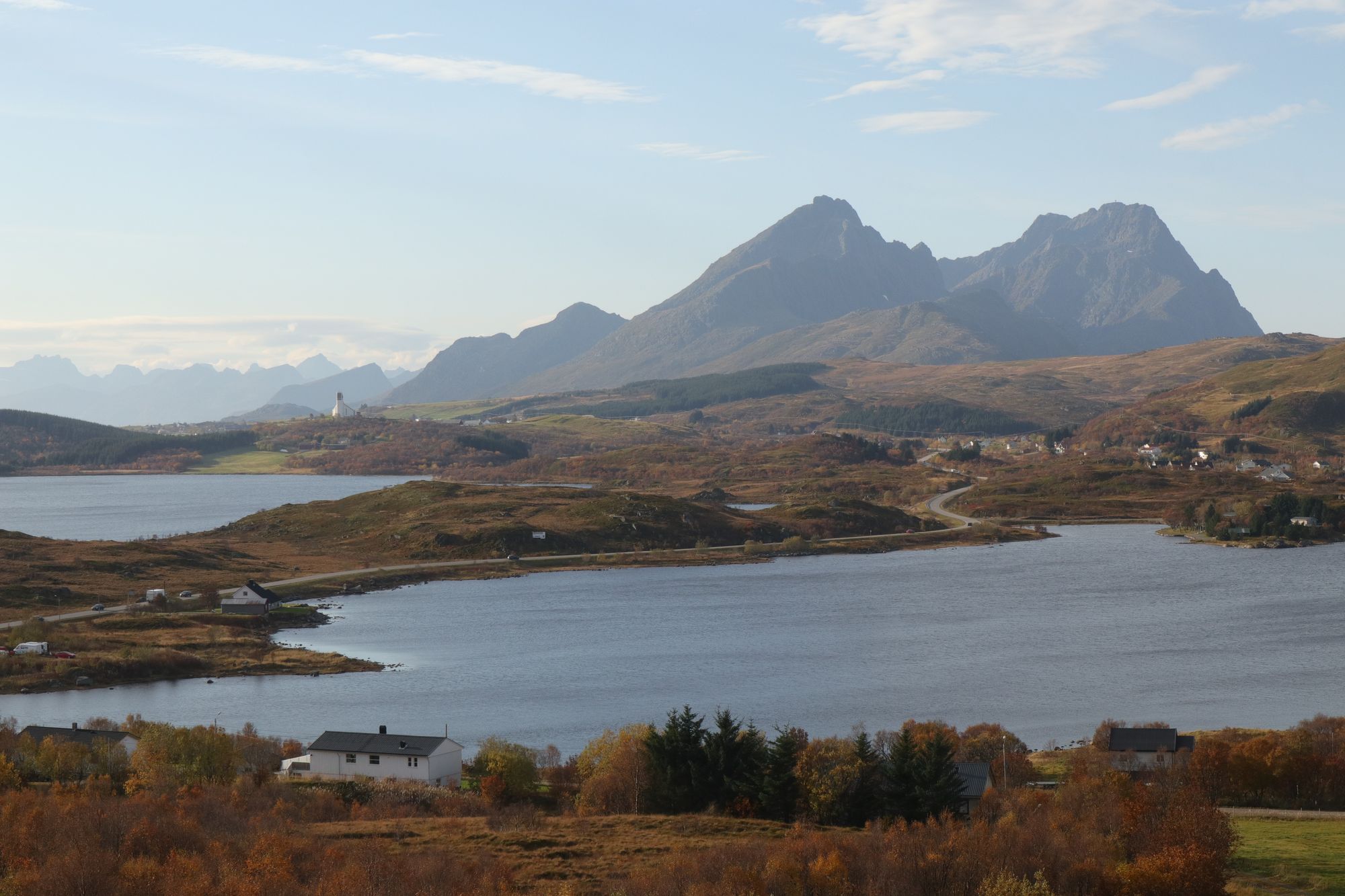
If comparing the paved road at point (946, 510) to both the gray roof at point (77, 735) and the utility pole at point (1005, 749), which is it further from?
the gray roof at point (77, 735)

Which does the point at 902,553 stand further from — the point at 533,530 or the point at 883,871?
the point at 883,871

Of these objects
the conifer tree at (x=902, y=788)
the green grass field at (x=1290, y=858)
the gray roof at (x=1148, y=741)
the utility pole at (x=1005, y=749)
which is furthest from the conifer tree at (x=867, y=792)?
the gray roof at (x=1148, y=741)

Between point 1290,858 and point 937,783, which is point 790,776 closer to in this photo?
point 937,783

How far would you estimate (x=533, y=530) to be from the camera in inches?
5669

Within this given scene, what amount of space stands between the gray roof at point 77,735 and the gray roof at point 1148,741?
38187mm

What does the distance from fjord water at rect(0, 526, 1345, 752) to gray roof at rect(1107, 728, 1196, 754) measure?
715cm

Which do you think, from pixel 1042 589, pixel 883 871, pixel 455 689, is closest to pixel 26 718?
pixel 455 689

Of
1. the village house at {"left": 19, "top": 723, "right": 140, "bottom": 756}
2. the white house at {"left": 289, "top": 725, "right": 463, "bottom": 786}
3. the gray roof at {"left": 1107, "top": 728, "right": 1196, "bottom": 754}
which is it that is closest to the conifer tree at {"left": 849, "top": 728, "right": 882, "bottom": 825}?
the gray roof at {"left": 1107, "top": 728, "right": 1196, "bottom": 754}

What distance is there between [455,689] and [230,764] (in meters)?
25.4

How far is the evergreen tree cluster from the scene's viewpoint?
4378 cm

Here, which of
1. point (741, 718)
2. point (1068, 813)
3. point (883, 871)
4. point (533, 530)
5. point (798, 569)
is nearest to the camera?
point (883, 871)

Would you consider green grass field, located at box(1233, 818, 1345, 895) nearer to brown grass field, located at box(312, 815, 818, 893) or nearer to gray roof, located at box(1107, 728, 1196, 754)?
gray roof, located at box(1107, 728, 1196, 754)

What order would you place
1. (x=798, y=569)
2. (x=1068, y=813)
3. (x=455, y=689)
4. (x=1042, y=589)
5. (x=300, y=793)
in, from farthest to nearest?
(x=798, y=569)
(x=1042, y=589)
(x=455, y=689)
(x=300, y=793)
(x=1068, y=813)

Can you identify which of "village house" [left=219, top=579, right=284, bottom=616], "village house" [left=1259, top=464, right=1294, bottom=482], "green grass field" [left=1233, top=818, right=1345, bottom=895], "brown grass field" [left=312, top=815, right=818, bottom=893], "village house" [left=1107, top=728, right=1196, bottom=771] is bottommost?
"green grass field" [left=1233, top=818, right=1345, bottom=895]
